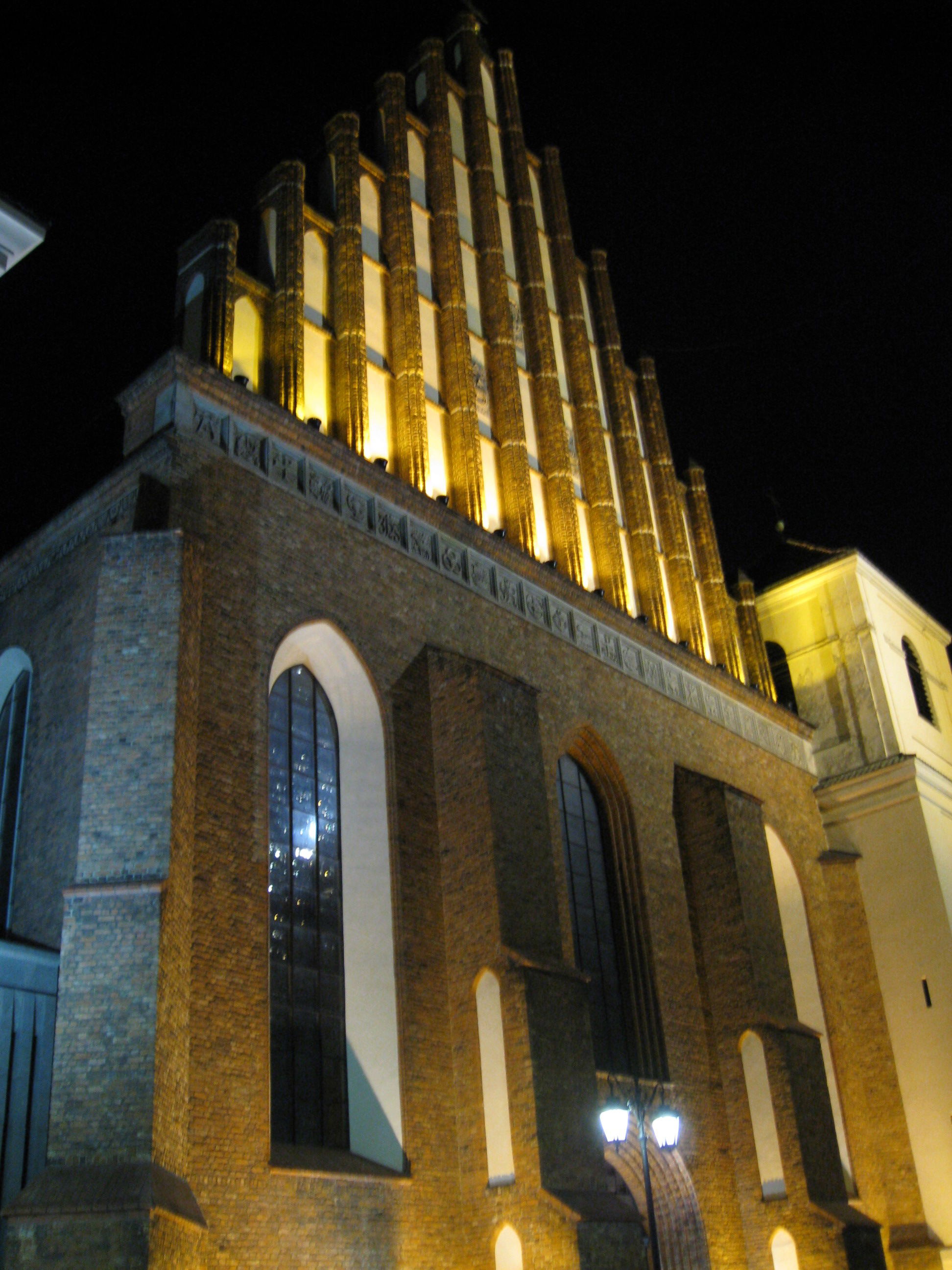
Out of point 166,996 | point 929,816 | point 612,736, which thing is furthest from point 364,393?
point 929,816

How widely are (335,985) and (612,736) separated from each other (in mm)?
6406

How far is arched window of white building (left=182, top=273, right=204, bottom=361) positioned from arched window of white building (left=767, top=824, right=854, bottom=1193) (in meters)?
11.7

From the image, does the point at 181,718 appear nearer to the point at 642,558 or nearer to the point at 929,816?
the point at 642,558

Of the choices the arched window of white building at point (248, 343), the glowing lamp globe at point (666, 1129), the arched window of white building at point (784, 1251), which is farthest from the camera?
the arched window of white building at point (784, 1251)

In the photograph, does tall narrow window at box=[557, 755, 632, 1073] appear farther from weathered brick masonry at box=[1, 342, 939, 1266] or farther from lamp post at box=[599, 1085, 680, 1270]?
lamp post at box=[599, 1085, 680, 1270]

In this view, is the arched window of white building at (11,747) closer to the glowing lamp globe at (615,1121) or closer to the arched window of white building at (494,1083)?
the arched window of white building at (494,1083)

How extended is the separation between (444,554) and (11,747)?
19.2 feet

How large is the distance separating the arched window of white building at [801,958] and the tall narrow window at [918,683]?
19.2ft

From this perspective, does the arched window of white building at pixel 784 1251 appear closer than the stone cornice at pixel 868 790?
Yes

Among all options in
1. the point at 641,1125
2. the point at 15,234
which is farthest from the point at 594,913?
the point at 15,234

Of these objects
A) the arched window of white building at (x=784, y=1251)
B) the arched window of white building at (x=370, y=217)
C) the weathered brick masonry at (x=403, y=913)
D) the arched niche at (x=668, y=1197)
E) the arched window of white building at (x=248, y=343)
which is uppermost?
the arched window of white building at (x=370, y=217)

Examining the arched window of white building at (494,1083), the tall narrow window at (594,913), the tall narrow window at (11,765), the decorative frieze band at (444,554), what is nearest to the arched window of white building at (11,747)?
the tall narrow window at (11,765)

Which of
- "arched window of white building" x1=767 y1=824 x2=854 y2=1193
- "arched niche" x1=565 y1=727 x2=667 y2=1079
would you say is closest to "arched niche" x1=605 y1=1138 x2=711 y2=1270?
"arched niche" x1=565 y1=727 x2=667 y2=1079

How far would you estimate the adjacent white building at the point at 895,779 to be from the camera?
66.9 feet
